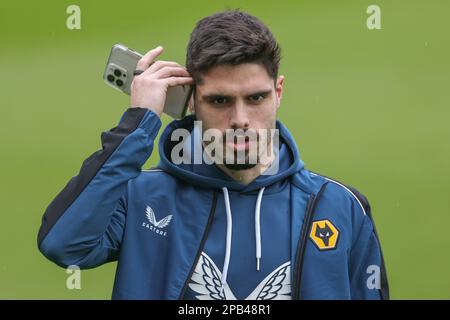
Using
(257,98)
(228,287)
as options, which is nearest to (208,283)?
(228,287)

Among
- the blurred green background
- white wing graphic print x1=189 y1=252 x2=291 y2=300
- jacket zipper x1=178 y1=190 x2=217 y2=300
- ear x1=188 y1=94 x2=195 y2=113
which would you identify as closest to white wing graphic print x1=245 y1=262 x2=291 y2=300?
white wing graphic print x1=189 y1=252 x2=291 y2=300

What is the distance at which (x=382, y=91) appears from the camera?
11.2 feet

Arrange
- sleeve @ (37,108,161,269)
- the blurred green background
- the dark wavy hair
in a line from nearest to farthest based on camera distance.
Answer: sleeve @ (37,108,161,269) → the dark wavy hair → the blurred green background

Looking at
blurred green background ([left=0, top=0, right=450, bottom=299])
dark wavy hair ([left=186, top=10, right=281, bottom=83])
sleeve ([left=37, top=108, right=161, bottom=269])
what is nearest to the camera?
sleeve ([left=37, top=108, right=161, bottom=269])

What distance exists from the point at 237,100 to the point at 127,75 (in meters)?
0.26

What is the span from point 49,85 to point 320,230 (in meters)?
2.18

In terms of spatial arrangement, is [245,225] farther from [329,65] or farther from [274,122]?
[329,65]

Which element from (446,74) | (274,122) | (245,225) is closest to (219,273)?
(245,225)

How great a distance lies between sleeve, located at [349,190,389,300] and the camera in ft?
5.33

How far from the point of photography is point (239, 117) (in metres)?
1.59

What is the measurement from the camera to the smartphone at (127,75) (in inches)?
67.6

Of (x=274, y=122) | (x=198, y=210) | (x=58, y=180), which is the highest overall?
(x=274, y=122)

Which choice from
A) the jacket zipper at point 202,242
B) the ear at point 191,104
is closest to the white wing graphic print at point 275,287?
the jacket zipper at point 202,242

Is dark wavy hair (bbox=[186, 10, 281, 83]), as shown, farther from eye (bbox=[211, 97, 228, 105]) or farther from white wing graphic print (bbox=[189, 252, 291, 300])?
white wing graphic print (bbox=[189, 252, 291, 300])
